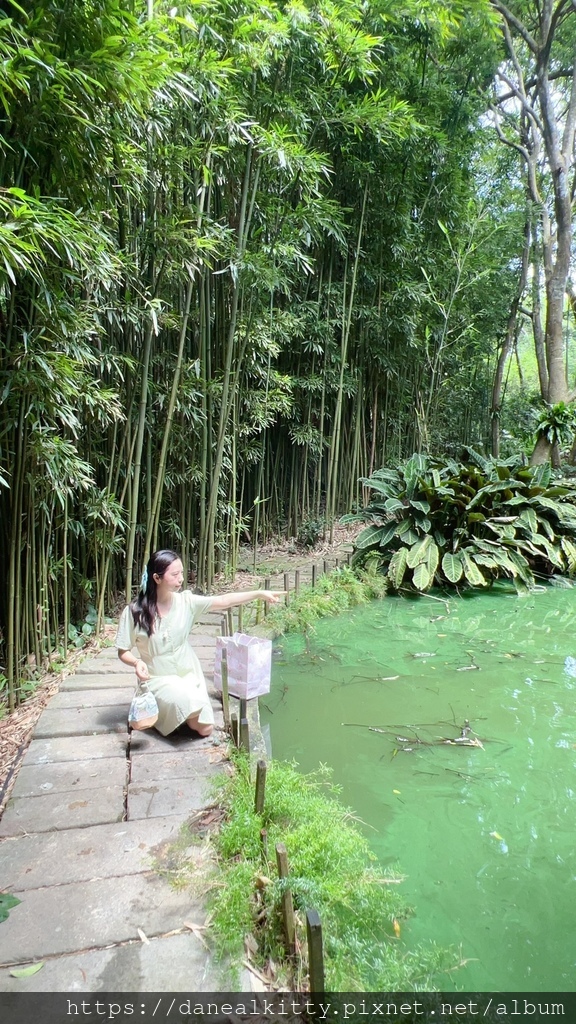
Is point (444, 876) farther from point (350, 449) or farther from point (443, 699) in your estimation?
point (350, 449)

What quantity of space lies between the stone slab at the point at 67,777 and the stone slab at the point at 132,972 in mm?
654

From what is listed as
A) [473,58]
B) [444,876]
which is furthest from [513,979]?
[473,58]

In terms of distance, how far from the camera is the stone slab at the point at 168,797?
5.57 ft

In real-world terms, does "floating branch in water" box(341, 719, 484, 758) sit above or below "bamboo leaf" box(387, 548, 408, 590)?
below

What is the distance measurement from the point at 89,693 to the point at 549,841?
6.31 ft

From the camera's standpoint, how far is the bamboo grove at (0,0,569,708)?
78.6 inches

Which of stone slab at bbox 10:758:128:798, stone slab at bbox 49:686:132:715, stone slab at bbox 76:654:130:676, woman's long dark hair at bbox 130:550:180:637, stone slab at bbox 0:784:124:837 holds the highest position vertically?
woman's long dark hair at bbox 130:550:180:637

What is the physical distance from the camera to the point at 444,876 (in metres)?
1.75

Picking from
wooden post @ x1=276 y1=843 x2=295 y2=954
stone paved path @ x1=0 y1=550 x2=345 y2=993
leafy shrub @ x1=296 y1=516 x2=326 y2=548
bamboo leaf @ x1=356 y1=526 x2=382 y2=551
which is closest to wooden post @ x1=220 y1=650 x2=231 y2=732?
stone paved path @ x1=0 y1=550 x2=345 y2=993

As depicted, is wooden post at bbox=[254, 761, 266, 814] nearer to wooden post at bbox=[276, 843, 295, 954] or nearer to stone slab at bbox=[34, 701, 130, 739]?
wooden post at bbox=[276, 843, 295, 954]

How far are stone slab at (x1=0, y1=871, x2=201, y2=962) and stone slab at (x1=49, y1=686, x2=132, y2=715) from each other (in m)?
1.01

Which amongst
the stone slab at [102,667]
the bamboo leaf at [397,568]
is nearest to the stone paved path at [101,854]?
the stone slab at [102,667]

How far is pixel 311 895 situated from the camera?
1.33m

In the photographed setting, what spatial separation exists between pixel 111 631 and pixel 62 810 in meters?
1.68
